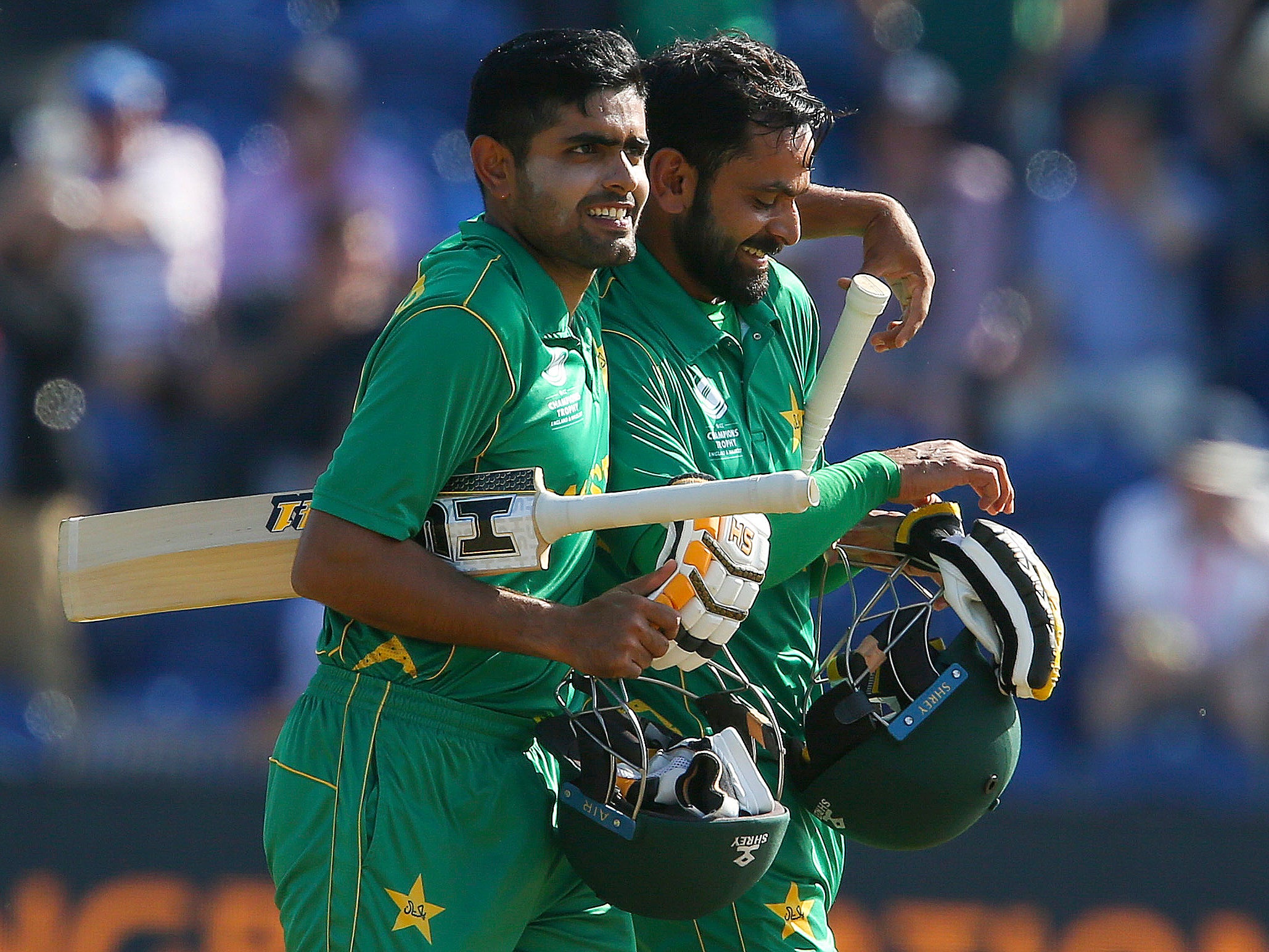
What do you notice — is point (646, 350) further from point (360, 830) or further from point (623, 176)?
point (360, 830)

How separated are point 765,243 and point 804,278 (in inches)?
138

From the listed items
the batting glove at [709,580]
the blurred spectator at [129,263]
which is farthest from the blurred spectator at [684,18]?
the batting glove at [709,580]

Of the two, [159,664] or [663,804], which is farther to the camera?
[159,664]

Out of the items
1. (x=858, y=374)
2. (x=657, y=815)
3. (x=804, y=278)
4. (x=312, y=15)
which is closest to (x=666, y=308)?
(x=657, y=815)

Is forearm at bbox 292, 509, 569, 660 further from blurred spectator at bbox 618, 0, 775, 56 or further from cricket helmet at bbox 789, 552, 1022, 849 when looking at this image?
blurred spectator at bbox 618, 0, 775, 56

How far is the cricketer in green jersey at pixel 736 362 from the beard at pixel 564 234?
0.29 m

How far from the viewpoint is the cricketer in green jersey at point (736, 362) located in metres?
2.87

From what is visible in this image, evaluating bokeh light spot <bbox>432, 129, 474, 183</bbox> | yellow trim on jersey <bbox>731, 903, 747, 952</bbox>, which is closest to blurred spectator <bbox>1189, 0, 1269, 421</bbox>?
bokeh light spot <bbox>432, 129, 474, 183</bbox>

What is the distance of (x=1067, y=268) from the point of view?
6555 millimetres

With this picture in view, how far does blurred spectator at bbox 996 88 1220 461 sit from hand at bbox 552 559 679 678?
4.22 metres

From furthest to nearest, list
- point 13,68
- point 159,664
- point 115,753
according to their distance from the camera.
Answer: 1. point 13,68
2. point 159,664
3. point 115,753

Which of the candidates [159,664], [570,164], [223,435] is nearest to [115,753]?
[159,664]

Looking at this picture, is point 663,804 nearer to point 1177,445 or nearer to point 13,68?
point 1177,445

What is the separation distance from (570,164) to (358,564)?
27.1 inches
